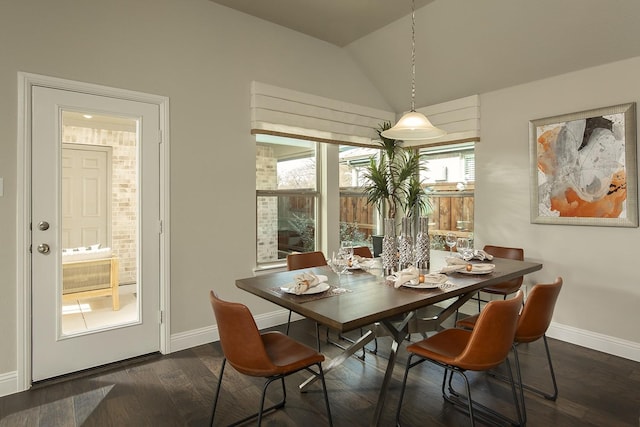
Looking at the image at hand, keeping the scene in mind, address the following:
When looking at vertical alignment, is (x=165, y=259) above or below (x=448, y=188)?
below

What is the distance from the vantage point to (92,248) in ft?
9.50

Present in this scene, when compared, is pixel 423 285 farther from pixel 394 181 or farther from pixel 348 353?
pixel 394 181

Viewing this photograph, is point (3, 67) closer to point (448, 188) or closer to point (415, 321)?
point (415, 321)

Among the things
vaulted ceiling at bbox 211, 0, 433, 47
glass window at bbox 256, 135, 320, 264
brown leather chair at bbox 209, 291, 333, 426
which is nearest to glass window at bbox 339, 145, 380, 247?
glass window at bbox 256, 135, 320, 264

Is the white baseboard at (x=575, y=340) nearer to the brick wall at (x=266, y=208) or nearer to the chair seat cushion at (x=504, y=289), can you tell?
the chair seat cushion at (x=504, y=289)

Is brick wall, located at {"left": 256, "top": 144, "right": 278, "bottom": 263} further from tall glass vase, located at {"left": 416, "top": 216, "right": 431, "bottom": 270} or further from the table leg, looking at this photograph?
tall glass vase, located at {"left": 416, "top": 216, "right": 431, "bottom": 270}

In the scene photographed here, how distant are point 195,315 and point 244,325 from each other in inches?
73.3

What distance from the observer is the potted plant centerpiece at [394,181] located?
4.43 m

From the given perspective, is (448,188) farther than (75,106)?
Yes

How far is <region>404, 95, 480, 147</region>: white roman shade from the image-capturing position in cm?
407

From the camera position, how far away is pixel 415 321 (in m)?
2.36

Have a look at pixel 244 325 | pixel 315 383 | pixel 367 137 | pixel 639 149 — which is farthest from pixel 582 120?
pixel 244 325

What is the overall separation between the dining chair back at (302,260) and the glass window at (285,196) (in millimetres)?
903

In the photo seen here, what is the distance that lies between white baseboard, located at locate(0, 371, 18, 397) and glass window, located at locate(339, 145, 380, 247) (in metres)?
3.21
